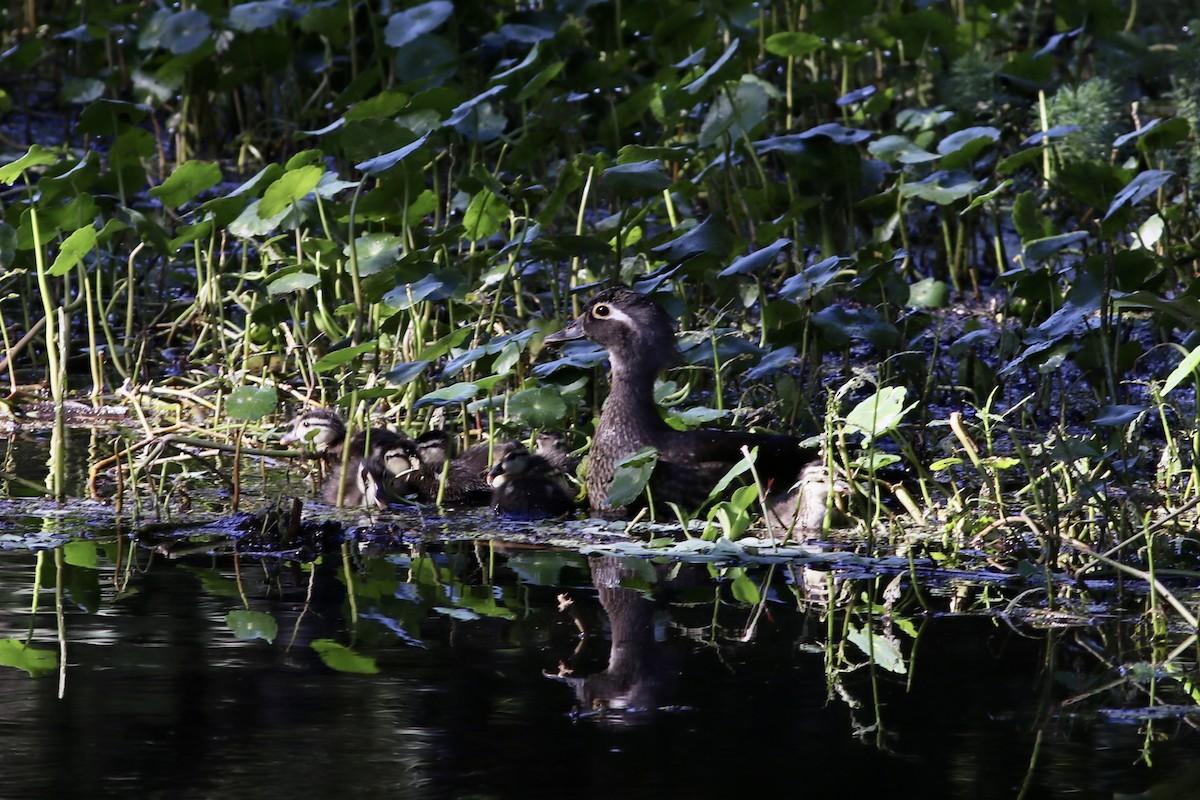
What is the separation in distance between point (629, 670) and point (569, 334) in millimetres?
2514

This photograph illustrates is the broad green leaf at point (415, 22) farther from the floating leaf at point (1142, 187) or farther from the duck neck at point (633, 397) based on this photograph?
the floating leaf at point (1142, 187)

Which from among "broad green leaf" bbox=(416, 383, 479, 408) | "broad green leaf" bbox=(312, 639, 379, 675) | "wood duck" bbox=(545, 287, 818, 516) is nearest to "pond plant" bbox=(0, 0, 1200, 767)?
"broad green leaf" bbox=(416, 383, 479, 408)

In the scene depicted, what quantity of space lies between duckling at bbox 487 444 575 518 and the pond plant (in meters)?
0.19

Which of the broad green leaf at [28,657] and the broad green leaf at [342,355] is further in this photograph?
the broad green leaf at [342,355]

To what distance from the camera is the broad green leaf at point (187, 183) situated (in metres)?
6.43

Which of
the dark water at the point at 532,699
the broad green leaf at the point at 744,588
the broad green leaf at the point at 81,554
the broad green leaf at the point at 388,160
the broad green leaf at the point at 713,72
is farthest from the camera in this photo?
the broad green leaf at the point at 713,72

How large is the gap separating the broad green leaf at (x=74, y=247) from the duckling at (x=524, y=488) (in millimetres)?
1332

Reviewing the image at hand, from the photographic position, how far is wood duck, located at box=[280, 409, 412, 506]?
226 inches

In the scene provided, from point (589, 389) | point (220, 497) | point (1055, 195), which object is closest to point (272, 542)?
point (220, 497)

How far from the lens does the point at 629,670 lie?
387 centimetres

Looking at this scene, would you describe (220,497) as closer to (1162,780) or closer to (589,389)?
(589,389)

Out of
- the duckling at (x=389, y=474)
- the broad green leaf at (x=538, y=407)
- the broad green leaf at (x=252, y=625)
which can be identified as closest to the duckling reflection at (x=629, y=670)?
the broad green leaf at (x=252, y=625)

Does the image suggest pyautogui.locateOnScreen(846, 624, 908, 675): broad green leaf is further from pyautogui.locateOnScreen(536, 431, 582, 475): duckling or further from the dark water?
pyautogui.locateOnScreen(536, 431, 582, 475): duckling

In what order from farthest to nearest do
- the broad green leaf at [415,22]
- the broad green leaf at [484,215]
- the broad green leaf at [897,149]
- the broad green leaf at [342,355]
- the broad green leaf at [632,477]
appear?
the broad green leaf at [415,22]
the broad green leaf at [897,149]
the broad green leaf at [484,215]
the broad green leaf at [342,355]
the broad green leaf at [632,477]
